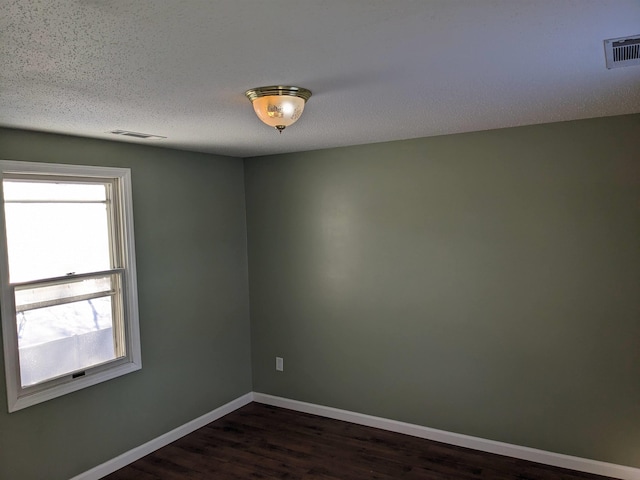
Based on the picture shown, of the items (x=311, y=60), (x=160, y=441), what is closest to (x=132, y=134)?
(x=311, y=60)

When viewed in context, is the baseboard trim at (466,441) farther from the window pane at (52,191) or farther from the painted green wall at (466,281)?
the window pane at (52,191)

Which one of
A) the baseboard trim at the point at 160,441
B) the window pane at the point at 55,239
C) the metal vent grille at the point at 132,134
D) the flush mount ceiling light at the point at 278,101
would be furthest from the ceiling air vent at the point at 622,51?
the baseboard trim at the point at 160,441

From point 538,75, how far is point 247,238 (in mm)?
3331

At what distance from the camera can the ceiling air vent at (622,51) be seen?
5.54 feet

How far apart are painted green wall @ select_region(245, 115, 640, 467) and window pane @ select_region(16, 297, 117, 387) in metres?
1.62

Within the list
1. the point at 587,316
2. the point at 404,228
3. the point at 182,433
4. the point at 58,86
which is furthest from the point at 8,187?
the point at 587,316

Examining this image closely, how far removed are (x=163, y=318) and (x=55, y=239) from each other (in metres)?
1.11

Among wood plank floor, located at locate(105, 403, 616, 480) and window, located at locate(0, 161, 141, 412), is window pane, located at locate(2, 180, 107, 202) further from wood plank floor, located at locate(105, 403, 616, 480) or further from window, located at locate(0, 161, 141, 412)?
wood plank floor, located at locate(105, 403, 616, 480)

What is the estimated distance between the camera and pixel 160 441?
395 centimetres

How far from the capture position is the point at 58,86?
204cm

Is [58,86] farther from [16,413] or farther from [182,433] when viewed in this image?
[182,433]

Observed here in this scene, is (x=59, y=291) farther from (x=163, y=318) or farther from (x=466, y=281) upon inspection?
(x=466, y=281)

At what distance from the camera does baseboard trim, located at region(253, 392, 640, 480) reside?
3307mm

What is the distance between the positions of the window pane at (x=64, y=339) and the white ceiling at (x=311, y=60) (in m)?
1.25
